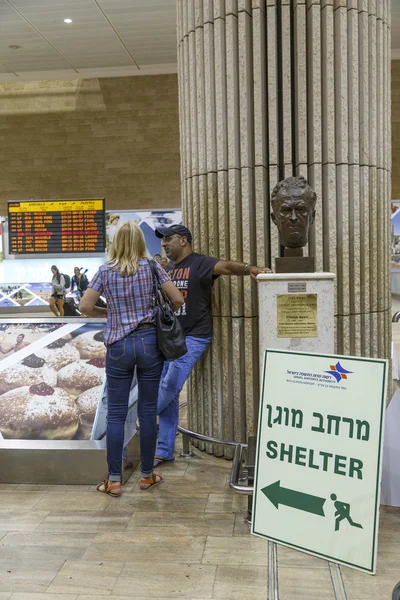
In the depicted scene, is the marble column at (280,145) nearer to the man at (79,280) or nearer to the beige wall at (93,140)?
the man at (79,280)

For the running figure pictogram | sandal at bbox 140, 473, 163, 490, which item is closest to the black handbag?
sandal at bbox 140, 473, 163, 490

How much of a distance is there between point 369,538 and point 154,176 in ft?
34.5

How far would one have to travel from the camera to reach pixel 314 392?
2.00 m

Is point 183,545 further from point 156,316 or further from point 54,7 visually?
point 54,7

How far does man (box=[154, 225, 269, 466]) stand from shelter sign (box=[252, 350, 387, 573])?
A: 5.40ft

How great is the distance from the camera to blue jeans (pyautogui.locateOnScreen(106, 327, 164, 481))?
3.21 m

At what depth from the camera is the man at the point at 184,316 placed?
374cm

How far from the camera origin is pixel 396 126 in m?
11.2

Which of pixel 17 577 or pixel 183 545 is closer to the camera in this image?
pixel 17 577

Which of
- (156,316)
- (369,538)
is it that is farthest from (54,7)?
(369,538)

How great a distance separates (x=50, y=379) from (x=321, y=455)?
2347 millimetres

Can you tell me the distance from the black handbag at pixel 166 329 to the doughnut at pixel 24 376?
3.30ft

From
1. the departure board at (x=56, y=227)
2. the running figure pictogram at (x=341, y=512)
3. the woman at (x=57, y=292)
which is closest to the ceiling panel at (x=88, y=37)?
the departure board at (x=56, y=227)

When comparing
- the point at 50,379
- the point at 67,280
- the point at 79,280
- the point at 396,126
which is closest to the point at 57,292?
the point at 67,280
